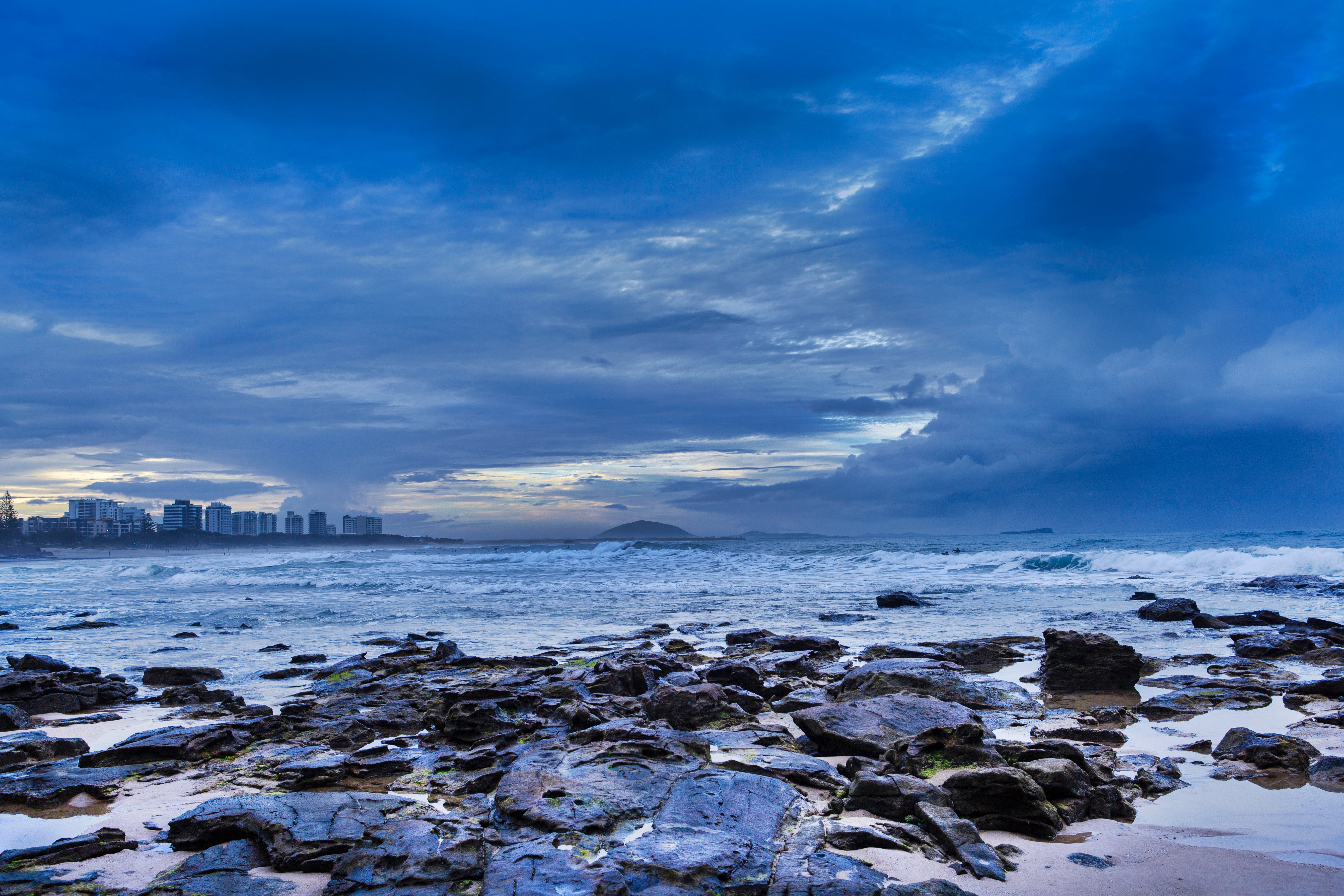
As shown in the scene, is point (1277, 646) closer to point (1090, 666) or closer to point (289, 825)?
point (1090, 666)

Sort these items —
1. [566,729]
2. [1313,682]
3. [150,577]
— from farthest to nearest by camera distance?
[150,577] < [1313,682] < [566,729]

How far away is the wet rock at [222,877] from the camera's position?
4258 mm

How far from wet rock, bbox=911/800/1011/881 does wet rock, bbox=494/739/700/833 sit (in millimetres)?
1769

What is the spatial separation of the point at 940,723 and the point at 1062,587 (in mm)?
24634

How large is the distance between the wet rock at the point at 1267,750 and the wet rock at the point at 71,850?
28.9ft

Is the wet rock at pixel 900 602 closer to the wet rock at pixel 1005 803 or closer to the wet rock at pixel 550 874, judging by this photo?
the wet rock at pixel 1005 803

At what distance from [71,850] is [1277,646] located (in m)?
16.3

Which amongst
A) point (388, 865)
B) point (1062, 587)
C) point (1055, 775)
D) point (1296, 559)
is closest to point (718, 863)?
point (388, 865)

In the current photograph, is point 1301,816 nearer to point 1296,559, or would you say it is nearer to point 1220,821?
point 1220,821

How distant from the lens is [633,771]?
5848mm

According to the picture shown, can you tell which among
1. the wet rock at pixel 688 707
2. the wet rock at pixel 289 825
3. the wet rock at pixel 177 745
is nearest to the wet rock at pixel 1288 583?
the wet rock at pixel 688 707

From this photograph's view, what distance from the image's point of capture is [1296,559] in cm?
3180

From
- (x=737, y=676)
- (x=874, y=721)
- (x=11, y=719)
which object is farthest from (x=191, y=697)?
(x=874, y=721)

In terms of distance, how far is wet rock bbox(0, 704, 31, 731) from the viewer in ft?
29.0
